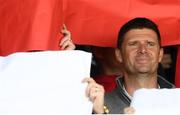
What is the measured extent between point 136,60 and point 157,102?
2.54 feet

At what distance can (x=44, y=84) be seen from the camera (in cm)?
217

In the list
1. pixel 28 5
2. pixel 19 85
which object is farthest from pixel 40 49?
pixel 19 85

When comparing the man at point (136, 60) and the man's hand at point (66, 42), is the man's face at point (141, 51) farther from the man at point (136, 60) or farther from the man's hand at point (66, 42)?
the man's hand at point (66, 42)

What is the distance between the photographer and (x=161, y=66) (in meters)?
3.39

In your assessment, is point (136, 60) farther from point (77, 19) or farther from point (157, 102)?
point (157, 102)

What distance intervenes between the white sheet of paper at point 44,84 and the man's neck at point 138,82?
0.77 metres

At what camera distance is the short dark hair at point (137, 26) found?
2848 mm

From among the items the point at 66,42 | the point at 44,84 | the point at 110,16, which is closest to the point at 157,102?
the point at 44,84

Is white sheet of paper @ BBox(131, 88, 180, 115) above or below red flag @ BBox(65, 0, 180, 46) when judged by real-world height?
below

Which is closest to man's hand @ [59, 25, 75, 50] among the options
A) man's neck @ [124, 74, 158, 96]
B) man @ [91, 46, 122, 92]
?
man's neck @ [124, 74, 158, 96]

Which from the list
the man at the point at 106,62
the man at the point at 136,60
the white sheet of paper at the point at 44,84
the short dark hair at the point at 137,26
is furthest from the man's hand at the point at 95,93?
the man at the point at 106,62

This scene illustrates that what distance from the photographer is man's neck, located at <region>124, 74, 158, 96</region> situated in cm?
296

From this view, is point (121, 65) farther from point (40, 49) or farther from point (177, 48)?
point (40, 49)

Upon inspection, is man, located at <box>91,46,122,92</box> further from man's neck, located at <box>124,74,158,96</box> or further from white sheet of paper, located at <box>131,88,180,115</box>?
white sheet of paper, located at <box>131,88,180,115</box>
